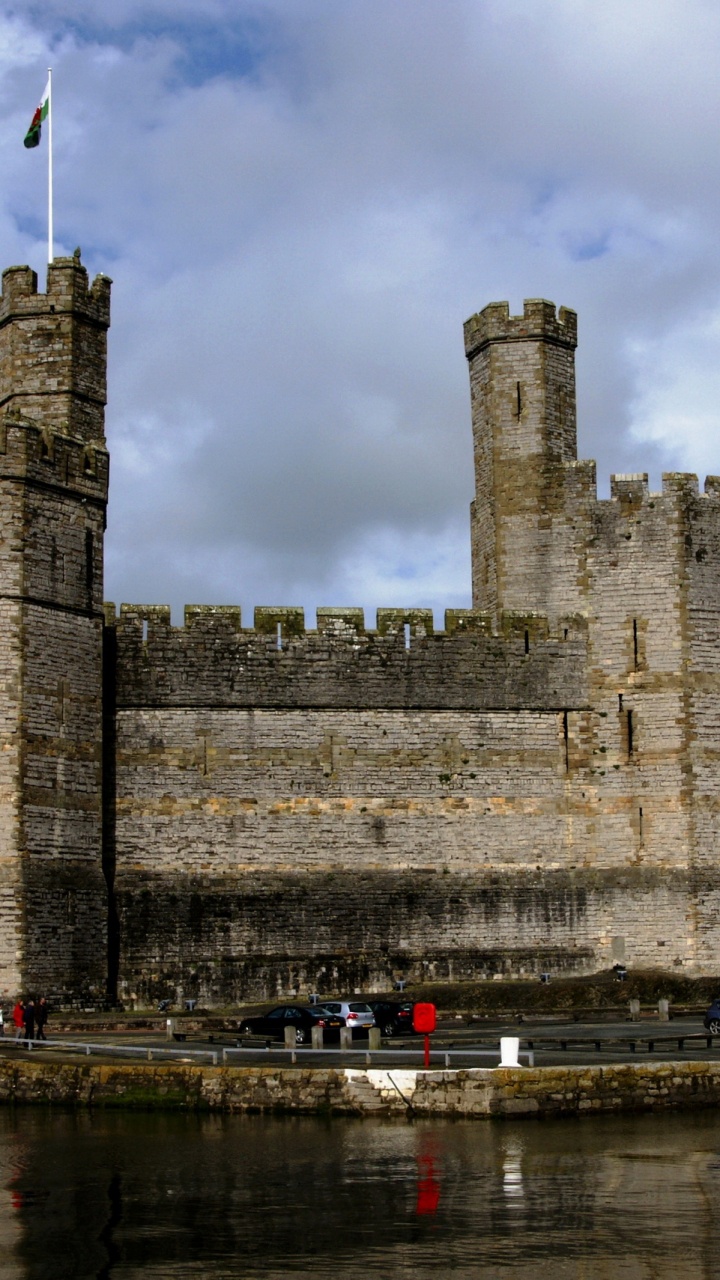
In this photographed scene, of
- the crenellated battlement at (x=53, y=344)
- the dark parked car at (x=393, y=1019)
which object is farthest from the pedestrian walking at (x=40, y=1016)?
the crenellated battlement at (x=53, y=344)

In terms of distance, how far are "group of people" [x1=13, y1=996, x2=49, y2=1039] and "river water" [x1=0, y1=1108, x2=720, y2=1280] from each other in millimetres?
5112

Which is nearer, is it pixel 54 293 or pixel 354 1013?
pixel 354 1013

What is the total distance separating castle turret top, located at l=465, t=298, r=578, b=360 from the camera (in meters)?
38.1

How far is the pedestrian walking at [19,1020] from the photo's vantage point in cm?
2698

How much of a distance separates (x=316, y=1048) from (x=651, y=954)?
11864mm

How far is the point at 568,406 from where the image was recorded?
126 ft

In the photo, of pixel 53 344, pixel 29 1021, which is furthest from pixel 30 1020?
pixel 53 344

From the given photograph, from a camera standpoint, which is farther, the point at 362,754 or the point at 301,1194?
the point at 362,754

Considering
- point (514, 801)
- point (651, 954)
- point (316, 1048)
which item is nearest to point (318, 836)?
point (514, 801)

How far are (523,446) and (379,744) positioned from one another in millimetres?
7292

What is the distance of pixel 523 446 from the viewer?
124 feet

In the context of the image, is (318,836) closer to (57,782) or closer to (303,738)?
(303,738)

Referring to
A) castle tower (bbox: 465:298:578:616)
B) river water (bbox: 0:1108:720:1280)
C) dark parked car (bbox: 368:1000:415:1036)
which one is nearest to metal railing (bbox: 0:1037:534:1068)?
river water (bbox: 0:1108:720:1280)

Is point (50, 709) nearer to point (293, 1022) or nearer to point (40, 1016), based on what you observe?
point (40, 1016)
